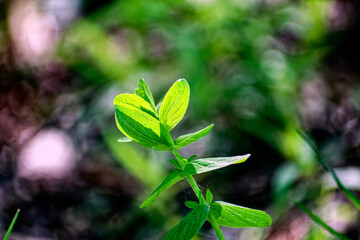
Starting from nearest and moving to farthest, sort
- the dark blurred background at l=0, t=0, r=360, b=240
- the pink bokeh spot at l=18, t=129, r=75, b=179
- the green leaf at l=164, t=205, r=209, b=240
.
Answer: the green leaf at l=164, t=205, r=209, b=240
the dark blurred background at l=0, t=0, r=360, b=240
the pink bokeh spot at l=18, t=129, r=75, b=179

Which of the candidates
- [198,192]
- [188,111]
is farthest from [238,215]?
[188,111]

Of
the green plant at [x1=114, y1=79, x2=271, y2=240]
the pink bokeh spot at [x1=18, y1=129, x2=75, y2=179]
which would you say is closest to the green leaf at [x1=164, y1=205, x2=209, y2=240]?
the green plant at [x1=114, y1=79, x2=271, y2=240]

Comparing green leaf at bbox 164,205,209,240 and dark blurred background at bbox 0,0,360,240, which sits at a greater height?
green leaf at bbox 164,205,209,240

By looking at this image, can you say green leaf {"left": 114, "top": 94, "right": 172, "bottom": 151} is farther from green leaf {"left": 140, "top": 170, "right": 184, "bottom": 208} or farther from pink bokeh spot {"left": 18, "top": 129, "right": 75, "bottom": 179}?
pink bokeh spot {"left": 18, "top": 129, "right": 75, "bottom": 179}

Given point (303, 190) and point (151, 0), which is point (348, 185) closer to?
point (303, 190)

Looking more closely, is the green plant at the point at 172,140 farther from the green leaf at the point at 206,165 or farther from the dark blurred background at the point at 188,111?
the dark blurred background at the point at 188,111

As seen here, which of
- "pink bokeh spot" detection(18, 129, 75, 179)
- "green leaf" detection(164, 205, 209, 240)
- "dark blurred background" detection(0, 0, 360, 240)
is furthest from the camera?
"pink bokeh spot" detection(18, 129, 75, 179)

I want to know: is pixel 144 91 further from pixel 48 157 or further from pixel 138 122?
pixel 48 157

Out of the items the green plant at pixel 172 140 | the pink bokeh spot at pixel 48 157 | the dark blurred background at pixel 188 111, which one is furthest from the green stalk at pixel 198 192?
the pink bokeh spot at pixel 48 157

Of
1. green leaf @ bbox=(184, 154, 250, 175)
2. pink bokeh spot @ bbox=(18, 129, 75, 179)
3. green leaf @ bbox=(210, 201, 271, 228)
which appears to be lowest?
pink bokeh spot @ bbox=(18, 129, 75, 179)
